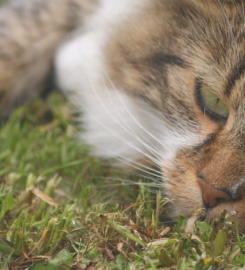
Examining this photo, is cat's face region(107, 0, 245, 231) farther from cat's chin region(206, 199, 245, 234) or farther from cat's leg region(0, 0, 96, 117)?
cat's leg region(0, 0, 96, 117)

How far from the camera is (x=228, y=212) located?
1.08 metres

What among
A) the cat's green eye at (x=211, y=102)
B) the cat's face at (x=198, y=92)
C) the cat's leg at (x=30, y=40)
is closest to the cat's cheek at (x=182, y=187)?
the cat's face at (x=198, y=92)

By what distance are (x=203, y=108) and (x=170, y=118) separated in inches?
5.1

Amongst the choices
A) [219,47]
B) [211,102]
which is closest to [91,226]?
[211,102]

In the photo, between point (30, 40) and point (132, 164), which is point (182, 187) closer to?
point (132, 164)

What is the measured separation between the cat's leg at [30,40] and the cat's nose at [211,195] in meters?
1.18

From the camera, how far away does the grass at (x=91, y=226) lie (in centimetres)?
105

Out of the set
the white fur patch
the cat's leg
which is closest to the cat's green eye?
the white fur patch

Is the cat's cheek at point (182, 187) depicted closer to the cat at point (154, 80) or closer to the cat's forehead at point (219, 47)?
the cat at point (154, 80)

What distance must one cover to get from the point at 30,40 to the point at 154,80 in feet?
3.02

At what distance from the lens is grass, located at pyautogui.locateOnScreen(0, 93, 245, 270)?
3.45 feet

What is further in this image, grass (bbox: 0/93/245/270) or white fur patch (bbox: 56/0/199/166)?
white fur patch (bbox: 56/0/199/166)

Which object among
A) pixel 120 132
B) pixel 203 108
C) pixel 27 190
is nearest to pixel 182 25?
pixel 203 108

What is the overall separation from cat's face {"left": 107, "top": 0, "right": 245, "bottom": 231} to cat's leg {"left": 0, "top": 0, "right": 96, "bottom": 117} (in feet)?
2.31
